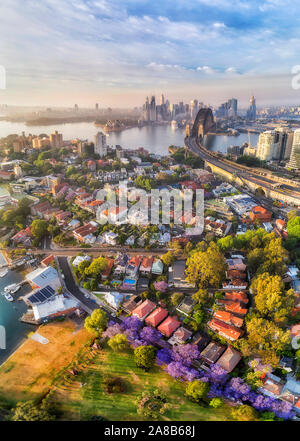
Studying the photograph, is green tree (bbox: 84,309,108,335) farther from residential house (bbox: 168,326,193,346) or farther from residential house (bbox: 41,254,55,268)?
residential house (bbox: 41,254,55,268)

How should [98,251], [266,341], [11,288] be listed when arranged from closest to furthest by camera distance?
[266,341]
[11,288]
[98,251]

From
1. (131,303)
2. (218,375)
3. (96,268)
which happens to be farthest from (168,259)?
(218,375)

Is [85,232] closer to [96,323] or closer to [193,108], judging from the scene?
[96,323]

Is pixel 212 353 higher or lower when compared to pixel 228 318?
lower

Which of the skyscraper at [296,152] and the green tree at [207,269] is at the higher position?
the skyscraper at [296,152]

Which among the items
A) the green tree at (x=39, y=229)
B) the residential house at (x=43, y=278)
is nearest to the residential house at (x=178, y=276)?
the residential house at (x=43, y=278)

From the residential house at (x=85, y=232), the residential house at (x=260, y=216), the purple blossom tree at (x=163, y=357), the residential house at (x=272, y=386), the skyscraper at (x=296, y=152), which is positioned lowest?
the residential house at (x=272, y=386)

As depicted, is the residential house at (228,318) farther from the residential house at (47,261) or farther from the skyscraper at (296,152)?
the skyscraper at (296,152)
